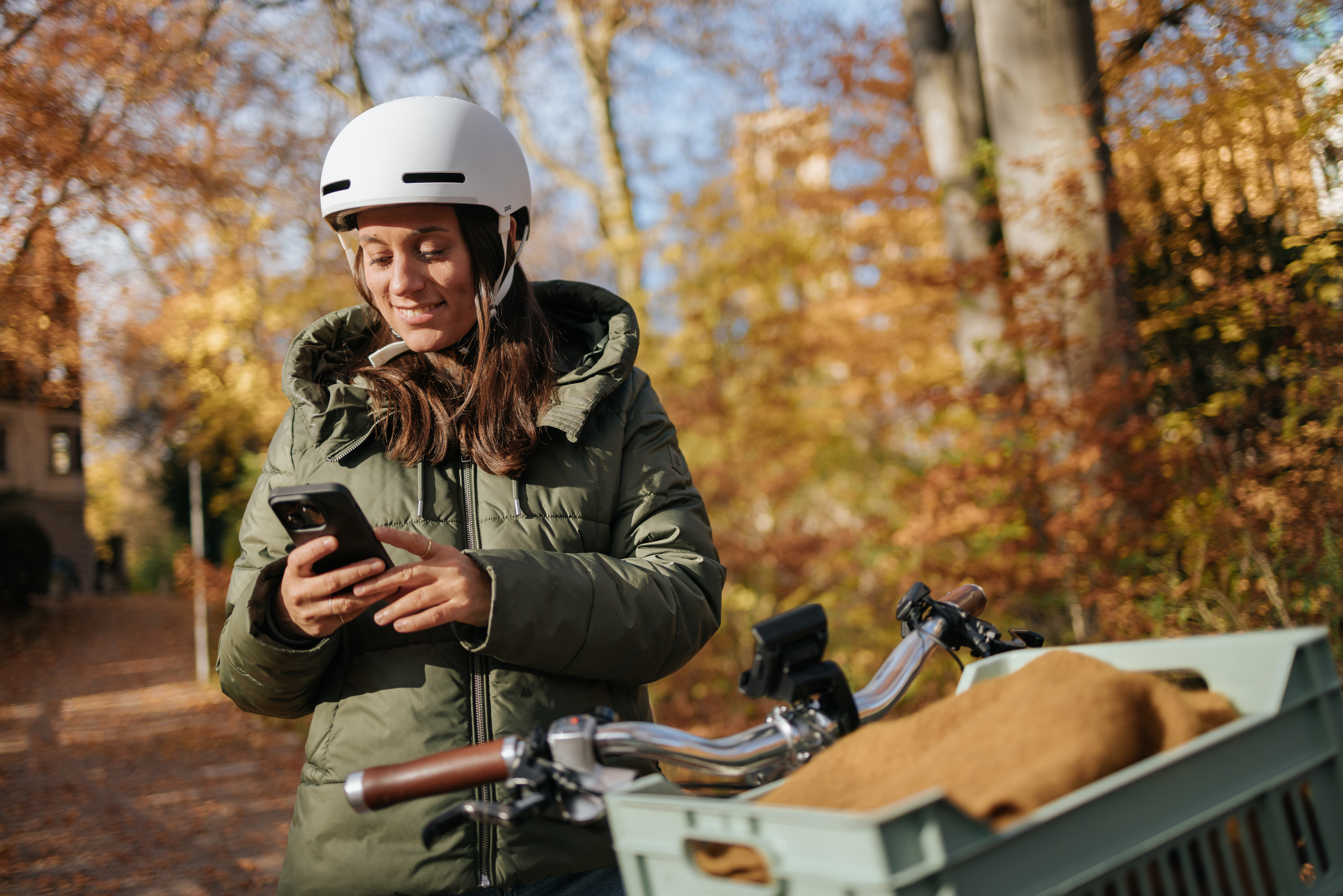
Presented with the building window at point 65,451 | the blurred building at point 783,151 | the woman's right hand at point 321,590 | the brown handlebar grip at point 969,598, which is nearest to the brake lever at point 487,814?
the woman's right hand at point 321,590

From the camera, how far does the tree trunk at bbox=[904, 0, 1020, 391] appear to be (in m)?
7.55

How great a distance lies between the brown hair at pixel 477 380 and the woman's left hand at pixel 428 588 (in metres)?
0.33

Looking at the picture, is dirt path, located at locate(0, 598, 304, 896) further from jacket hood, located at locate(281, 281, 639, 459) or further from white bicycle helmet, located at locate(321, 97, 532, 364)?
white bicycle helmet, located at locate(321, 97, 532, 364)

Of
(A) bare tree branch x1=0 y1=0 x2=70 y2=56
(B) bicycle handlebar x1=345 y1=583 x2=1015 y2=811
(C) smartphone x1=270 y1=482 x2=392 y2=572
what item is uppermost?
(A) bare tree branch x1=0 y1=0 x2=70 y2=56

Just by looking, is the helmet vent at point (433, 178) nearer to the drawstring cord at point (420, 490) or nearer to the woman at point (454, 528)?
the woman at point (454, 528)

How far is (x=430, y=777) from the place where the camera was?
1.29 m

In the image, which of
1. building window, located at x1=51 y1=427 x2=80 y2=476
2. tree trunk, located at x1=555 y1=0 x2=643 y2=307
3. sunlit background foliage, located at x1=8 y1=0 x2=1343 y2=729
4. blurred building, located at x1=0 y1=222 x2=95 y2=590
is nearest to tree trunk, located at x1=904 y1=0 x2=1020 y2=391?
sunlit background foliage, located at x1=8 y1=0 x2=1343 y2=729

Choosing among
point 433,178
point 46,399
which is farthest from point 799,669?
point 46,399

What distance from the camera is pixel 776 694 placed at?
132 centimetres

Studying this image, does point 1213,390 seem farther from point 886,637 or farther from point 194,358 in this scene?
point 194,358

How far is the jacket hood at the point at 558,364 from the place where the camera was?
1893 millimetres

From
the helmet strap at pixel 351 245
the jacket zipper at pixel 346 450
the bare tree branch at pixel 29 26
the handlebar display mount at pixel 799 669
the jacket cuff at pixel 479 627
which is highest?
the bare tree branch at pixel 29 26

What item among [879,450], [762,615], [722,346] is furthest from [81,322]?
[879,450]

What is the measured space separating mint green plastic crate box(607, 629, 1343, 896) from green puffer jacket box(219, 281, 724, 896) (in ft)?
1.88
